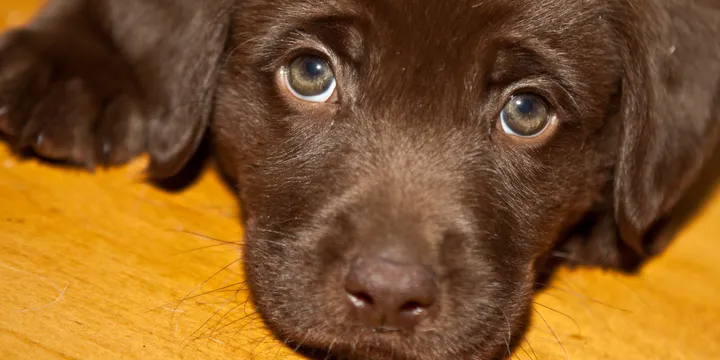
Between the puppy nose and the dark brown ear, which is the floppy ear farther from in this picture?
the dark brown ear

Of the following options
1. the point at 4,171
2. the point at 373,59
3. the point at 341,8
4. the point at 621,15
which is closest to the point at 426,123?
the point at 373,59

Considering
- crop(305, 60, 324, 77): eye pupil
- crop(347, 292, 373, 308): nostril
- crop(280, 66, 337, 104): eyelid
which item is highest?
crop(305, 60, 324, 77): eye pupil

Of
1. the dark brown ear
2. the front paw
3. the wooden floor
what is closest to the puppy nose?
the wooden floor

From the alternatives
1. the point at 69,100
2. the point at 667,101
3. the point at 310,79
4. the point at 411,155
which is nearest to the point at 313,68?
the point at 310,79

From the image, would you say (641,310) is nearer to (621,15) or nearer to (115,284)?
(621,15)

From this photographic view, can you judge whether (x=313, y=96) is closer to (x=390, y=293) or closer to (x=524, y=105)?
(x=524, y=105)

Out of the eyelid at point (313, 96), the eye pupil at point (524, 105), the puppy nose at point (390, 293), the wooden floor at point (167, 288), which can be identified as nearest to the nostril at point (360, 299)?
the puppy nose at point (390, 293)
